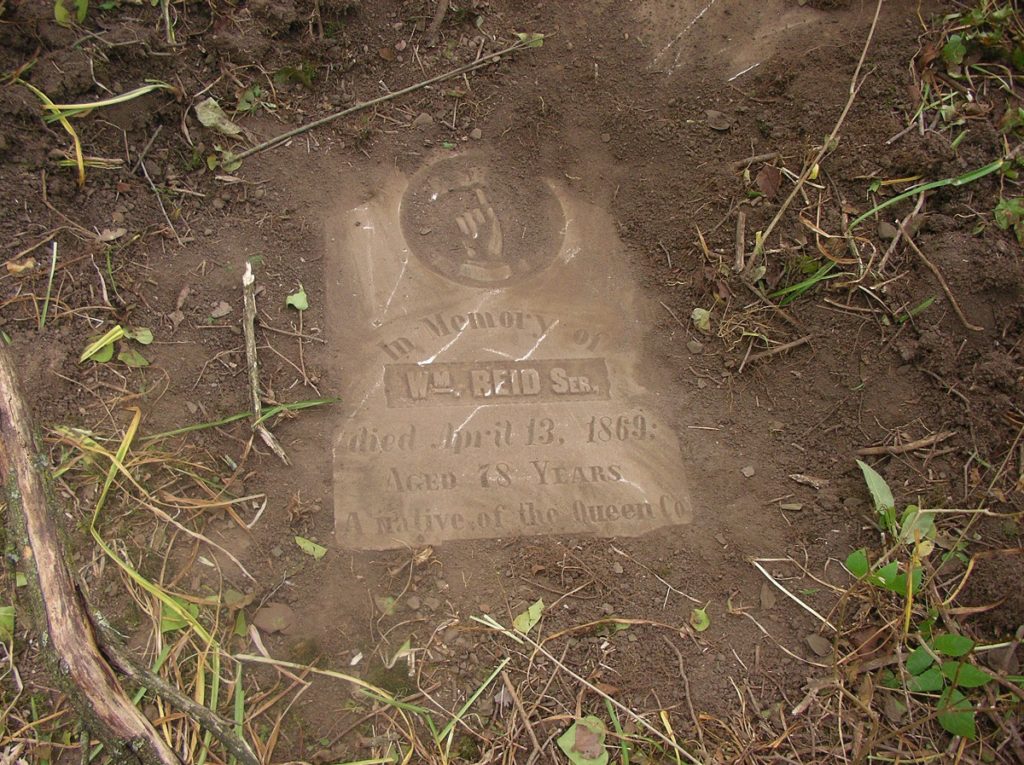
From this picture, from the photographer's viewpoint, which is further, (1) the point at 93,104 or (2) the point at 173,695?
(1) the point at 93,104

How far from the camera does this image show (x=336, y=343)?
104 inches

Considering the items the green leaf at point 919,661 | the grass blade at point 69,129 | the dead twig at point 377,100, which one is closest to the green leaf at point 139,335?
the grass blade at point 69,129

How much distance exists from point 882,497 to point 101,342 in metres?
2.52

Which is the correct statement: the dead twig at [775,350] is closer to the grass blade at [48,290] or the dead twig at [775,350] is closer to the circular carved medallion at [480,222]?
the circular carved medallion at [480,222]

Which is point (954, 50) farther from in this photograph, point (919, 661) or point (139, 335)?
point (139, 335)

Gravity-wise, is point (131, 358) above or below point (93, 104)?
below

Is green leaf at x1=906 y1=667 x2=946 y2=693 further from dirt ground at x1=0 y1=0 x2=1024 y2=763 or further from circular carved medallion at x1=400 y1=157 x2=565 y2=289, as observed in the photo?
circular carved medallion at x1=400 y1=157 x2=565 y2=289

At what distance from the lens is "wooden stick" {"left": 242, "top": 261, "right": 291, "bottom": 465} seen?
2.45m

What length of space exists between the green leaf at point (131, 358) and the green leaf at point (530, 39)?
6.04ft

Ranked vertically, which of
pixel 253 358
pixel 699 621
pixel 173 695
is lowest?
pixel 699 621

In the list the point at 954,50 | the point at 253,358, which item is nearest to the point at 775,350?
the point at 954,50

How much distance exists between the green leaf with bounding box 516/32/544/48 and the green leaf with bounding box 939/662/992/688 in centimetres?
258

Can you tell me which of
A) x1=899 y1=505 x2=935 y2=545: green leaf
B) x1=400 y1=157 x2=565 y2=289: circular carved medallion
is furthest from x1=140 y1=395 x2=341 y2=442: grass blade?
x1=899 y1=505 x2=935 y2=545: green leaf

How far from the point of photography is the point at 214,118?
9.19 feet
